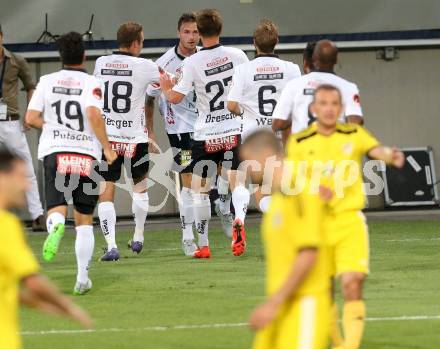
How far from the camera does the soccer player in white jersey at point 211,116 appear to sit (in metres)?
14.5

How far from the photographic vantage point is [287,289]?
20.5ft

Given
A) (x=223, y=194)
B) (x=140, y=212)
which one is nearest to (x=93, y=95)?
(x=140, y=212)

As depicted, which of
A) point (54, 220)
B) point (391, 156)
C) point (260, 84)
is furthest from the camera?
point (260, 84)

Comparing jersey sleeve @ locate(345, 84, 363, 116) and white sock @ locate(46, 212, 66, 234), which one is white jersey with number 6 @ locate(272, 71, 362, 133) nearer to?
jersey sleeve @ locate(345, 84, 363, 116)

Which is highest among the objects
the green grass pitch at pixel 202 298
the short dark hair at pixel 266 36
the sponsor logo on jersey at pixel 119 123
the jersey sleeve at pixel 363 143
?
the short dark hair at pixel 266 36

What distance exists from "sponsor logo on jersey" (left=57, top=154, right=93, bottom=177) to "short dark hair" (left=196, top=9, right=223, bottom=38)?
318 centimetres

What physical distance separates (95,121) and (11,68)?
5.07m

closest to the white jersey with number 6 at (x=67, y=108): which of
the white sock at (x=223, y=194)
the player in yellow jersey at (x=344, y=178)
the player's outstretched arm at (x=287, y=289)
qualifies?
the player in yellow jersey at (x=344, y=178)

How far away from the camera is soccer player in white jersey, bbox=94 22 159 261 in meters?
14.5

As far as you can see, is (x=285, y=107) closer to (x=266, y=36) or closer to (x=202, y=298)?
(x=202, y=298)

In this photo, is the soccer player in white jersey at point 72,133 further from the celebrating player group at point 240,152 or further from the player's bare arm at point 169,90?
the player's bare arm at point 169,90

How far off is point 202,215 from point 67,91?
12.0ft

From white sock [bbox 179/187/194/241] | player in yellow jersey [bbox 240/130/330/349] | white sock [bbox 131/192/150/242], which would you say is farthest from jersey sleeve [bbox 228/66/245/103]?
player in yellow jersey [bbox 240/130/330/349]

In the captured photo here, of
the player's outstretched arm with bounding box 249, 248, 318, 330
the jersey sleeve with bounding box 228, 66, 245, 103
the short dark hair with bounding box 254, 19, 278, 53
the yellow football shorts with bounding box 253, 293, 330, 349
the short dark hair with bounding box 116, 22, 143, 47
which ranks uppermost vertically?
the short dark hair with bounding box 116, 22, 143, 47
